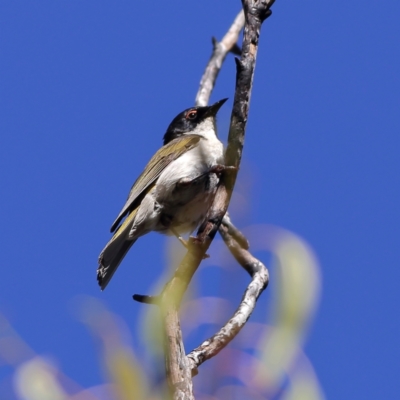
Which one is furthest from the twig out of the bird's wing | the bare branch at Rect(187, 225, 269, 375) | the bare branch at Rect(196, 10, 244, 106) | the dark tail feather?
the bare branch at Rect(196, 10, 244, 106)

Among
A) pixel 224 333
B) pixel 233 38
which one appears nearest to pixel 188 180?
pixel 224 333

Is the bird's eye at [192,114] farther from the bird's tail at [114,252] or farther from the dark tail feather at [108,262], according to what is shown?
the dark tail feather at [108,262]

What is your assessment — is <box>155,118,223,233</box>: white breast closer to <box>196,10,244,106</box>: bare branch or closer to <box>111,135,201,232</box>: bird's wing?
→ <box>111,135,201,232</box>: bird's wing

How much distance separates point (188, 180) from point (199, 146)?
56 cm

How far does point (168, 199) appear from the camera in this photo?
506 cm

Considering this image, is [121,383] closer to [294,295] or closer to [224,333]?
[294,295]

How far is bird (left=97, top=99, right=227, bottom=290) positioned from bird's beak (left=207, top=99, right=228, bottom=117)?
0.70m

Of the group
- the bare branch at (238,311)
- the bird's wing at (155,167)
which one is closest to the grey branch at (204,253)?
the bare branch at (238,311)

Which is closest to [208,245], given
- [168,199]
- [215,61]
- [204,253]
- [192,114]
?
[204,253]

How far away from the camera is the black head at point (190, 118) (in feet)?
20.0

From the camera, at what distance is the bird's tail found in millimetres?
4676

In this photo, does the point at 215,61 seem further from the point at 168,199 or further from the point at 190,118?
the point at 168,199

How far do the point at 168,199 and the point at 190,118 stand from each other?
1.46 m

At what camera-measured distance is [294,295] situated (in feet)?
5.32
